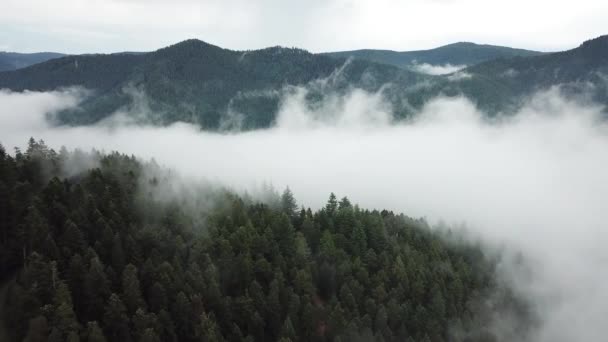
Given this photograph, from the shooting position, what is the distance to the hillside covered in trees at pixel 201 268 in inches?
2015

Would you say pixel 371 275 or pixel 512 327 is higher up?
pixel 371 275

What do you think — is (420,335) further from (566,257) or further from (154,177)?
(566,257)

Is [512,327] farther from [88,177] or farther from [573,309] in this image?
[88,177]

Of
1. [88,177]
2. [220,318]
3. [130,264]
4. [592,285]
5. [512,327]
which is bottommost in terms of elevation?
[592,285]

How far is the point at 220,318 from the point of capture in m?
59.8

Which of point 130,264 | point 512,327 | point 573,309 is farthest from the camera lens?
point 573,309

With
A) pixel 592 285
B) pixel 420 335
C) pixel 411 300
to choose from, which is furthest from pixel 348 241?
pixel 592 285

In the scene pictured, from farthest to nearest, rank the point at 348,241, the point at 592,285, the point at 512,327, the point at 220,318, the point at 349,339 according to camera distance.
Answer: the point at 592,285
the point at 512,327
the point at 348,241
the point at 349,339
the point at 220,318

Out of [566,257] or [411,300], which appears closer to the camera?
[411,300]

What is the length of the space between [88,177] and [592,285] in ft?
473

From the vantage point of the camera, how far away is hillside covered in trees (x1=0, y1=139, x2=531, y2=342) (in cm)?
5119

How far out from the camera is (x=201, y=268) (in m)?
65.9

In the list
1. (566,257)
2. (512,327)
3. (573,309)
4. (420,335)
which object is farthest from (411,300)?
(566,257)

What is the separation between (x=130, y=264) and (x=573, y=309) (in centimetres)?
11794
